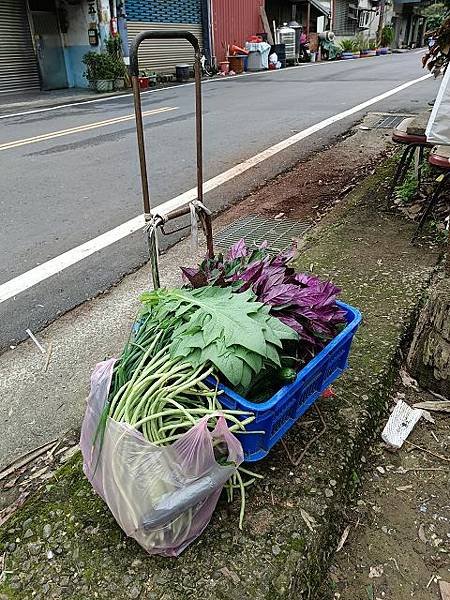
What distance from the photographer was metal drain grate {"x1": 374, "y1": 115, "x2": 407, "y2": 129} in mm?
8672

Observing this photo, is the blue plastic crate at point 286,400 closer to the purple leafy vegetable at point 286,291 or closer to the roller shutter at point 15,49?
the purple leafy vegetable at point 286,291

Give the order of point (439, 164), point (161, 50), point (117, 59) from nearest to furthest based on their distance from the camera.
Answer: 1. point (439, 164)
2. point (117, 59)
3. point (161, 50)

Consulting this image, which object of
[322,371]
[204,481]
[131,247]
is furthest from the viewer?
[131,247]

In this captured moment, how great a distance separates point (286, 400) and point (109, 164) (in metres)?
5.98

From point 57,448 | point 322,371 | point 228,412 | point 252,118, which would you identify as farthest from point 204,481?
point 252,118

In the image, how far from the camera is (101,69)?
15.8 metres

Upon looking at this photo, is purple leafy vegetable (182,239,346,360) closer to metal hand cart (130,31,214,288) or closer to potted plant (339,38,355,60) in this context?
metal hand cart (130,31,214,288)

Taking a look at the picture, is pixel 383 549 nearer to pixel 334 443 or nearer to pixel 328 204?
pixel 334 443

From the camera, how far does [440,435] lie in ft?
7.29

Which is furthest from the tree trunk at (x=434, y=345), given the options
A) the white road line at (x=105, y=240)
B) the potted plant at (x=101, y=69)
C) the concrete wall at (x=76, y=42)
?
the concrete wall at (x=76, y=42)

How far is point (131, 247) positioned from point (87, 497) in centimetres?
281

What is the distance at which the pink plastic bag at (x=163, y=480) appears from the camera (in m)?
1.46

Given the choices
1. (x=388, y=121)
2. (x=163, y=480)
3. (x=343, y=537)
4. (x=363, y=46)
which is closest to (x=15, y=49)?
(x=388, y=121)

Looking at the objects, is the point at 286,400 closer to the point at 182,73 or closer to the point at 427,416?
the point at 427,416
